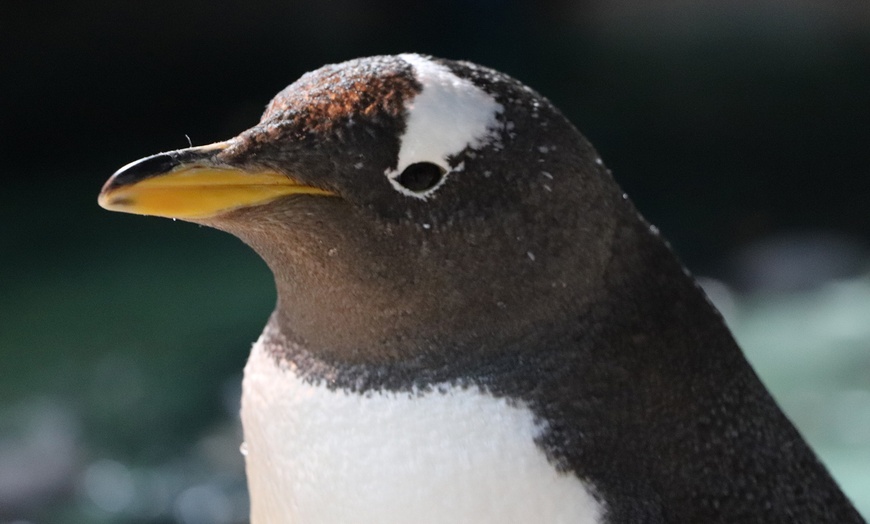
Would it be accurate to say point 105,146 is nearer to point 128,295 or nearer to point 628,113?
point 128,295

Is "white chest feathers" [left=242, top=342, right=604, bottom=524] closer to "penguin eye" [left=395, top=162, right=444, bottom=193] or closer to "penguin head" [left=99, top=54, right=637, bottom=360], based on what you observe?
"penguin head" [left=99, top=54, right=637, bottom=360]

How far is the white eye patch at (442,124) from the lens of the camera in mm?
972

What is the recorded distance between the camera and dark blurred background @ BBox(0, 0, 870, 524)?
4.29 meters

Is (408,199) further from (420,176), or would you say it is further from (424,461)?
(424,461)

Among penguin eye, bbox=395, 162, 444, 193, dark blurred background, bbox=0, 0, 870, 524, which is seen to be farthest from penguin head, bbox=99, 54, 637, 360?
dark blurred background, bbox=0, 0, 870, 524

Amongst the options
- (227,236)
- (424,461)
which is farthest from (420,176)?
(227,236)

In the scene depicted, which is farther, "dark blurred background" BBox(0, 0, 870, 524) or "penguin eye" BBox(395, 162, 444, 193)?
"dark blurred background" BBox(0, 0, 870, 524)

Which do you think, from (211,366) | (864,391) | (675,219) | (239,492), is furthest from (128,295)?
(864,391)

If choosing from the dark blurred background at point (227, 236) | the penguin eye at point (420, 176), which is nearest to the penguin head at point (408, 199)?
the penguin eye at point (420, 176)

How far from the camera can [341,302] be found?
1.05 m

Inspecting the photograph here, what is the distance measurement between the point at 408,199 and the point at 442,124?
0.07 meters

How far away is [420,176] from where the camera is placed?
98 cm

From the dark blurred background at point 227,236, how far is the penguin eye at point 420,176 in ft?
10.0

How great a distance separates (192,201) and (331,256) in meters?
0.14
